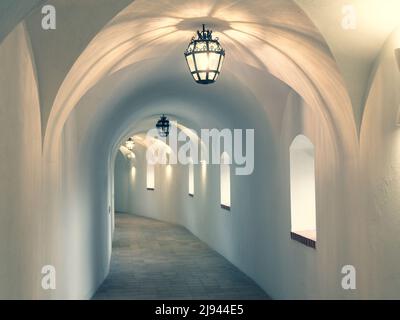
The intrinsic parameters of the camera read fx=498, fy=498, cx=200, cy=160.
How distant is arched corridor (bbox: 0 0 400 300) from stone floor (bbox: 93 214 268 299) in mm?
82

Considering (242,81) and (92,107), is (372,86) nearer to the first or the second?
(242,81)

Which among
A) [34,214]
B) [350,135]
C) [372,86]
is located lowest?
[34,214]

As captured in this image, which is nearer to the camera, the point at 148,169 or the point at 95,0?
the point at 95,0

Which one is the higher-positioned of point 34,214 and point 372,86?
point 372,86

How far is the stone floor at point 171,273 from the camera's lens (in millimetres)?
8898

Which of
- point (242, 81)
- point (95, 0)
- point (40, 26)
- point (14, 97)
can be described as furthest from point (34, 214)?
point (242, 81)

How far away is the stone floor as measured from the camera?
890cm

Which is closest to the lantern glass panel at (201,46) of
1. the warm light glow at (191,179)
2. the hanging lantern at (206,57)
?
the hanging lantern at (206,57)

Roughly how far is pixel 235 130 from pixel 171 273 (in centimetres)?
336

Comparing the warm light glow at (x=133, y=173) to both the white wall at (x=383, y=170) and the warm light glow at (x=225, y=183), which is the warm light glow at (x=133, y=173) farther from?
the white wall at (x=383, y=170)

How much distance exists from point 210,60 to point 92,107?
292 cm

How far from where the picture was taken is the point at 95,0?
420cm

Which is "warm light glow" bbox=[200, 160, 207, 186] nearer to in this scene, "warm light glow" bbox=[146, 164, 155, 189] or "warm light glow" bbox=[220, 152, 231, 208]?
"warm light glow" bbox=[220, 152, 231, 208]
